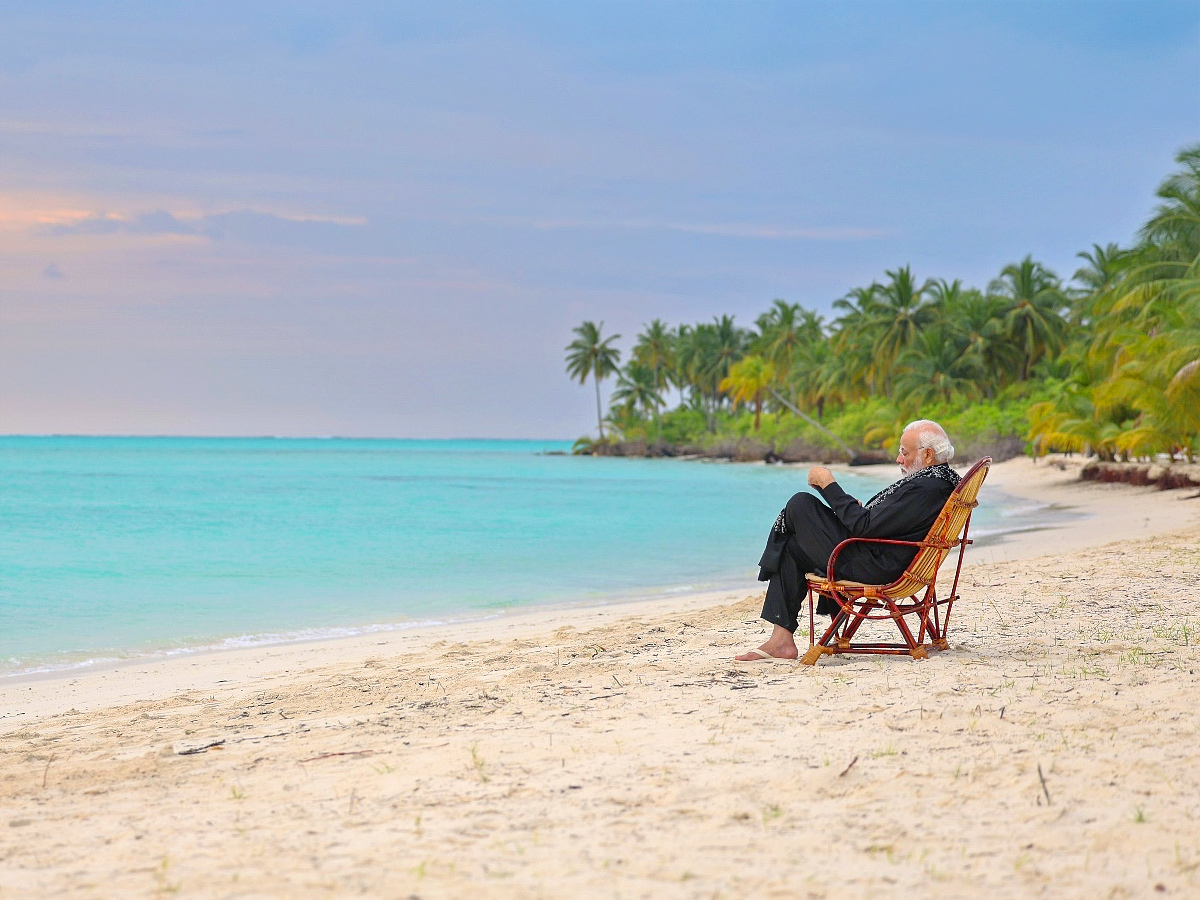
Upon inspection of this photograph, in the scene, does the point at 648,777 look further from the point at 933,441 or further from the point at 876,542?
the point at 933,441

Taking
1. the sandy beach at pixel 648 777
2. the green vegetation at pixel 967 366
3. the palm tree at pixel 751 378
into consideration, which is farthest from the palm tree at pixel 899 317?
the sandy beach at pixel 648 777

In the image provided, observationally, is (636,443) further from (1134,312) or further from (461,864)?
(461,864)

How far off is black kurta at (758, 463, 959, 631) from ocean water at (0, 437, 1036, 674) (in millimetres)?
5014

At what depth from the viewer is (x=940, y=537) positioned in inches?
202

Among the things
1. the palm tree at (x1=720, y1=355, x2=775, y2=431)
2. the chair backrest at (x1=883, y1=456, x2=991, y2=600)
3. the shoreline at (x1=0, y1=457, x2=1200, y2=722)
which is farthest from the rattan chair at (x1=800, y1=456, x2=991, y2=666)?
the palm tree at (x1=720, y1=355, x2=775, y2=431)

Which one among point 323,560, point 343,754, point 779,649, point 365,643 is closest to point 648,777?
point 343,754

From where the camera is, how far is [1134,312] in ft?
99.8

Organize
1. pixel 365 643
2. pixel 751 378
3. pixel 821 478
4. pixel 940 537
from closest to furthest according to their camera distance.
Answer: pixel 940 537, pixel 821 478, pixel 365 643, pixel 751 378

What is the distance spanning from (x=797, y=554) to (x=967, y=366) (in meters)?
52.8

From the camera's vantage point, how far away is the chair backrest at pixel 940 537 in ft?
16.6

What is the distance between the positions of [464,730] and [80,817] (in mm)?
1439

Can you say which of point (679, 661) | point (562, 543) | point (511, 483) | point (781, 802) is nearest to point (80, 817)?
point (781, 802)

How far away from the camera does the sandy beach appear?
9.21 feet

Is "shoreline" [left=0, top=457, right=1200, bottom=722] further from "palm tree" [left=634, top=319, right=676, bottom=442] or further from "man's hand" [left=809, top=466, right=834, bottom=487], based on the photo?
"palm tree" [left=634, top=319, right=676, bottom=442]
